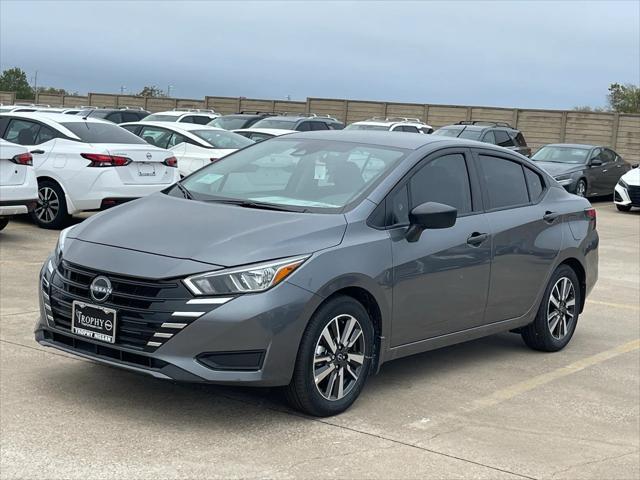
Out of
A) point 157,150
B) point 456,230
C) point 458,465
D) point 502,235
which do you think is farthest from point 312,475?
point 157,150

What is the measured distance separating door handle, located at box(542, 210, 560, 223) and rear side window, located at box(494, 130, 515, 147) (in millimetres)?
18890

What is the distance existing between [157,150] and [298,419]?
858 cm

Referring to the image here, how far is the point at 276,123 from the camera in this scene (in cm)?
2605

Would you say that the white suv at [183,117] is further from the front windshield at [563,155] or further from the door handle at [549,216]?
the door handle at [549,216]

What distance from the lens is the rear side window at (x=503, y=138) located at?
86.3ft

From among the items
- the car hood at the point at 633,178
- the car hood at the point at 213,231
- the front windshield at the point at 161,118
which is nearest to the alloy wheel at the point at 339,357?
the car hood at the point at 213,231

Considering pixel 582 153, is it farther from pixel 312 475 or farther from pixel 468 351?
pixel 312 475

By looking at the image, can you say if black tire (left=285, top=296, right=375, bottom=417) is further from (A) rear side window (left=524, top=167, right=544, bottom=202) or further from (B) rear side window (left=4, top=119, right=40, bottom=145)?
(B) rear side window (left=4, top=119, right=40, bottom=145)

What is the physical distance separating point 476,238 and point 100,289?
256cm

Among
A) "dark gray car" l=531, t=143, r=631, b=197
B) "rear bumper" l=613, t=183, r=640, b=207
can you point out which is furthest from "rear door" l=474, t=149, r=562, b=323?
"dark gray car" l=531, t=143, r=631, b=197

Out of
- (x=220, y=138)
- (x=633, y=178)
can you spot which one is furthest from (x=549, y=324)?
(x=633, y=178)

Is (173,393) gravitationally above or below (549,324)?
below

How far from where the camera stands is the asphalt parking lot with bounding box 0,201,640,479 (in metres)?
4.77

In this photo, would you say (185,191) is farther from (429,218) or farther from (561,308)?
(561,308)
